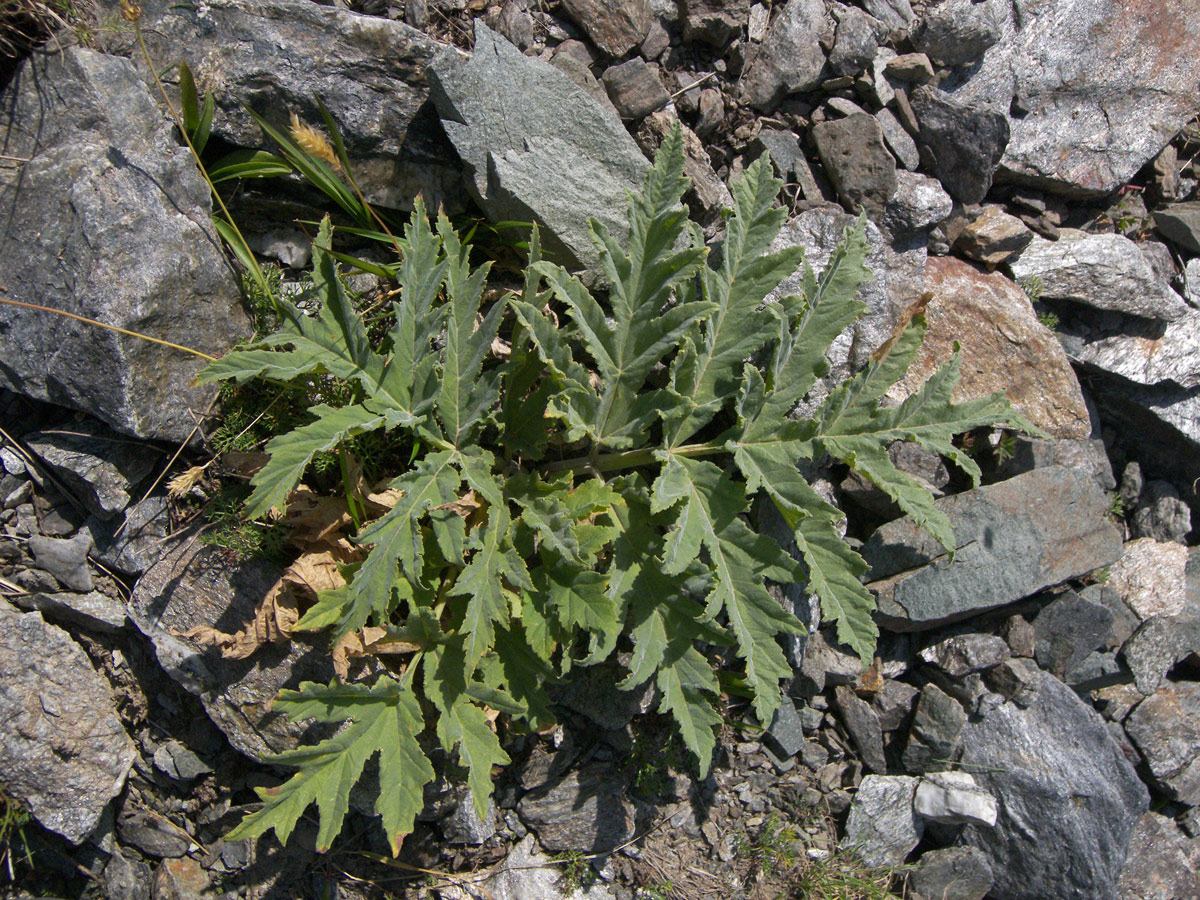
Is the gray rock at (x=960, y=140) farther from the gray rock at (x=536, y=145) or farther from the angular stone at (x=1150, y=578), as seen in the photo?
the angular stone at (x=1150, y=578)

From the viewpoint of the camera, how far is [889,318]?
4.46 m

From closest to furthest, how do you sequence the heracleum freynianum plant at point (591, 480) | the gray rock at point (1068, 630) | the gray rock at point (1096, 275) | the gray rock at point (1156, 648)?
the heracleum freynianum plant at point (591, 480)
the gray rock at point (1068, 630)
the gray rock at point (1096, 275)
the gray rock at point (1156, 648)

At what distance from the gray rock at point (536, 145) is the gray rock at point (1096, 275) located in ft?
8.82

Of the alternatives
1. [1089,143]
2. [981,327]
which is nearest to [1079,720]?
[981,327]

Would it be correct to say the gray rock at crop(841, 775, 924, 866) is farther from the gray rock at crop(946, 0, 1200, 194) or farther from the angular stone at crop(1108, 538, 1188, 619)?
the gray rock at crop(946, 0, 1200, 194)

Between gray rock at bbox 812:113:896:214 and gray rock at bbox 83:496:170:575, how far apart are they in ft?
13.6

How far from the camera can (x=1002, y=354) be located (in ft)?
15.3

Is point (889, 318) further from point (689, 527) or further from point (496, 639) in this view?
point (496, 639)

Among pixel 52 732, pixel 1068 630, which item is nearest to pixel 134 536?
pixel 52 732

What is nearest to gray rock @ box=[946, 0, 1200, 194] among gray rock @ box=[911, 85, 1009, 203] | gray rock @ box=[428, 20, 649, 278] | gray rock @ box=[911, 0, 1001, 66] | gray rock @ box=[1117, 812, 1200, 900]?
gray rock @ box=[911, 0, 1001, 66]

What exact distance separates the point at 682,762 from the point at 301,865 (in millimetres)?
2131

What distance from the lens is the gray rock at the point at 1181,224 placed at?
5.36 meters

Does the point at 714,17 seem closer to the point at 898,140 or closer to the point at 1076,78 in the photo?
the point at 898,140

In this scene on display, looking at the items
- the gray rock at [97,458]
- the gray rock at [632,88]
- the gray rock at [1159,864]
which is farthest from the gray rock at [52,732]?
the gray rock at [1159,864]
